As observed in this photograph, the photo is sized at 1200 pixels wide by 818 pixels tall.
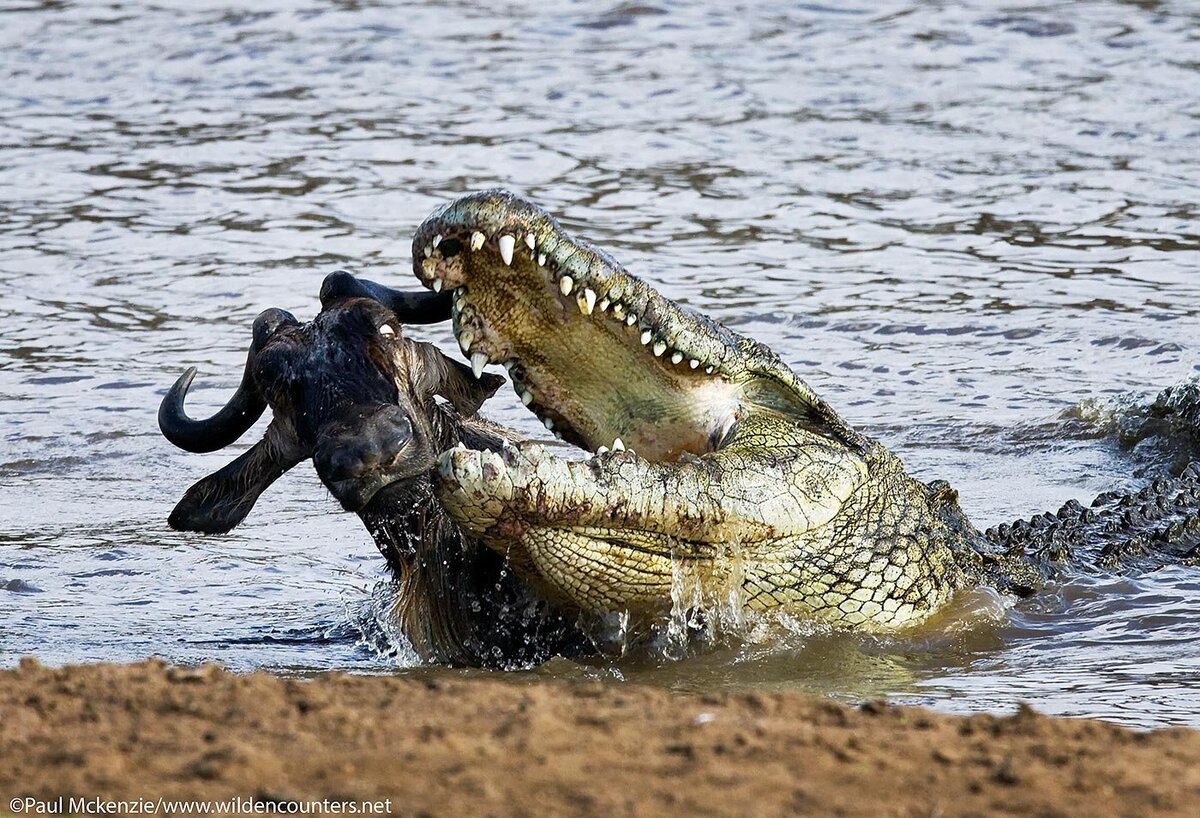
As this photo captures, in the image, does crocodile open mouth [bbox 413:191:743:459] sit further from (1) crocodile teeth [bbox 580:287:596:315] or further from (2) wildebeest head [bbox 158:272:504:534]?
(2) wildebeest head [bbox 158:272:504:534]

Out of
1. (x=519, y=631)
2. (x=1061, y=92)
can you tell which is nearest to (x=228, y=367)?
(x=519, y=631)

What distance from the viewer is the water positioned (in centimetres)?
565

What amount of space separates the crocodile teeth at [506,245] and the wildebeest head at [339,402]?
0.49 m

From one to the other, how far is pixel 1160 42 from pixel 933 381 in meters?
8.03

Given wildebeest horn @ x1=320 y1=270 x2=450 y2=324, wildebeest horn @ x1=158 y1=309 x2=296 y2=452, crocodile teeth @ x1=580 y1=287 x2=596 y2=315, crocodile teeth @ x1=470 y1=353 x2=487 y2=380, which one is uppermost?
crocodile teeth @ x1=580 y1=287 x2=596 y2=315

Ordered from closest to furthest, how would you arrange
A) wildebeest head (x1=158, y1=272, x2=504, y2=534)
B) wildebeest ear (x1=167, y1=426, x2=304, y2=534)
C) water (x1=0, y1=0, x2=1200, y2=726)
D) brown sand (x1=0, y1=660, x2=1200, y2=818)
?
1. brown sand (x1=0, y1=660, x2=1200, y2=818)
2. wildebeest head (x1=158, y1=272, x2=504, y2=534)
3. wildebeest ear (x1=167, y1=426, x2=304, y2=534)
4. water (x1=0, y1=0, x2=1200, y2=726)

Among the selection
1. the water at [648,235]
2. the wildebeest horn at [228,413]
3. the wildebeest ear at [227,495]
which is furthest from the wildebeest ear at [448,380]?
the water at [648,235]

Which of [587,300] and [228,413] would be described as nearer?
[587,300]

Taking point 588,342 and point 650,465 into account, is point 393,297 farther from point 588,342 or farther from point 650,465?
point 650,465

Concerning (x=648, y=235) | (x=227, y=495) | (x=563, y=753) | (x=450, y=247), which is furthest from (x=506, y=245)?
(x=648, y=235)

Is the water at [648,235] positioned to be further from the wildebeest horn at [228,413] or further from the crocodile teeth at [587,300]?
the crocodile teeth at [587,300]

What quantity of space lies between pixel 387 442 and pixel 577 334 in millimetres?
623

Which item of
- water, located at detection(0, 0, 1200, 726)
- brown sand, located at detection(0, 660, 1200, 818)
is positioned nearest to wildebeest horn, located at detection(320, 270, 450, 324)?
water, located at detection(0, 0, 1200, 726)

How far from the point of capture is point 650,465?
15.0 feet
